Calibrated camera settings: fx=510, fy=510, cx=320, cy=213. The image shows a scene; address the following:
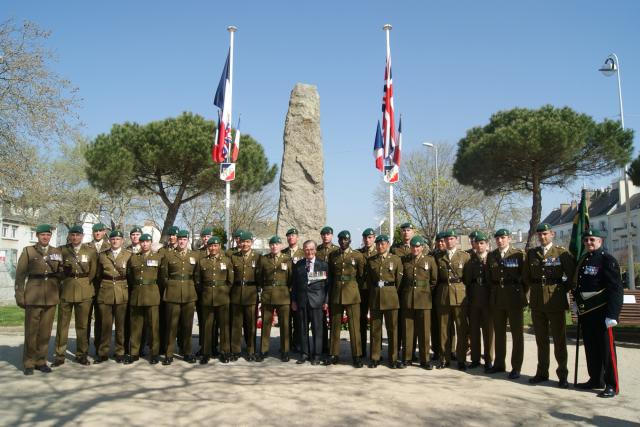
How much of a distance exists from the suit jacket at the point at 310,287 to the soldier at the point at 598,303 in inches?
130

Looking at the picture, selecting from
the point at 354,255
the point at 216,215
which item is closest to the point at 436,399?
the point at 354,255

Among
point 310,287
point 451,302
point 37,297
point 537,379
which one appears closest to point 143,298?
point 37,297

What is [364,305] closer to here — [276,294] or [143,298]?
[276,294]

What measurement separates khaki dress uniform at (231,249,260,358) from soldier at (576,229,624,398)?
4.29 m

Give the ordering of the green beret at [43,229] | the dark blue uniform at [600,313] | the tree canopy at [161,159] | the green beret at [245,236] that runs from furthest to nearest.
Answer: the tree canopy at [161,159], the green beret at [245,236], the green beret at [43,229], the dark blue uniform at [600,313]

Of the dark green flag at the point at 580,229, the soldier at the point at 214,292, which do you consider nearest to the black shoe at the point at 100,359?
the soldier at the point at 214,292

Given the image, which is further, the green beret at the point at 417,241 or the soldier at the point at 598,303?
the green beret at the point at 417,241

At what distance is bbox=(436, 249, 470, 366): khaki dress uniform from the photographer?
703 centimetres

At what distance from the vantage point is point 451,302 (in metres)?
7.03

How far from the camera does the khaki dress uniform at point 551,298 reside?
6031 mm

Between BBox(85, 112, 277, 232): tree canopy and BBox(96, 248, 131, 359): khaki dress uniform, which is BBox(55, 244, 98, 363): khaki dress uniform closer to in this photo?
BBox(96, 248, 131, 359): khaki dress uniform

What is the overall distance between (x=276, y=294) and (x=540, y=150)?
15.3m

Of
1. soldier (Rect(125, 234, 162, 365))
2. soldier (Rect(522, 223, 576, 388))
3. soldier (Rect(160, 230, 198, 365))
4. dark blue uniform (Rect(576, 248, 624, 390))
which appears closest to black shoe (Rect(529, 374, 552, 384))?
soldier (Rect(522, 223, 576, 388))

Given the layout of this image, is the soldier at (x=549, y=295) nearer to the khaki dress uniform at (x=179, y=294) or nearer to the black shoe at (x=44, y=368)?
the khaki dress uniform at (x=179, y=294)
